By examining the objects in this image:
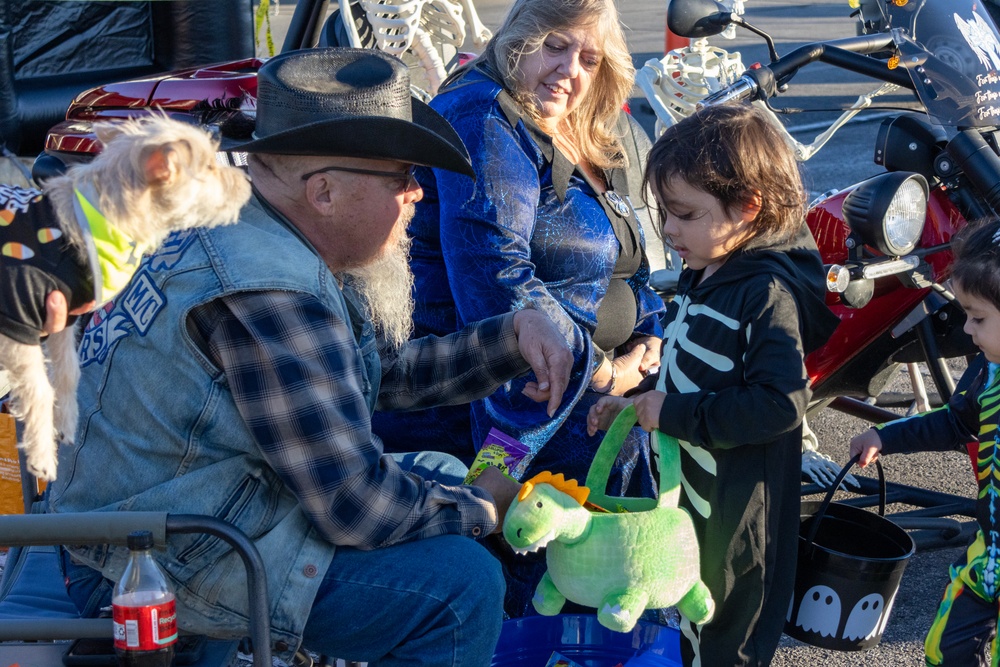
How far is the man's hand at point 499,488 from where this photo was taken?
2.23 m

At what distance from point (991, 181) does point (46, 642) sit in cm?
246

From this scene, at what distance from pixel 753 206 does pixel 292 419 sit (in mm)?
1018

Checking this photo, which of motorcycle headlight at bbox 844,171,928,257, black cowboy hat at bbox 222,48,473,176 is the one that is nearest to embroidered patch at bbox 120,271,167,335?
black cowboy hat at bbox 222,48,473,176

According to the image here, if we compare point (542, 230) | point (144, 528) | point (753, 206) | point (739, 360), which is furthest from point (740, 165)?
point (144, 528)

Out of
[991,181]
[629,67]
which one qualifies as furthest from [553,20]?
[991,181]

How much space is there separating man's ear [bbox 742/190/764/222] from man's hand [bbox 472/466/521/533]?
2.39 ft

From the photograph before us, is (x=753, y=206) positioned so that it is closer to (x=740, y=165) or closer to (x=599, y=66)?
(x=740, y=165)

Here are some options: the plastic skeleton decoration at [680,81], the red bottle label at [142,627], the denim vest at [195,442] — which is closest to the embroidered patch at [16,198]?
the denim vest at [195,442]

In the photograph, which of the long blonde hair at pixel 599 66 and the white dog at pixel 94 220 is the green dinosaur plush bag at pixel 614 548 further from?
the long blonde hair at pixel 599 66

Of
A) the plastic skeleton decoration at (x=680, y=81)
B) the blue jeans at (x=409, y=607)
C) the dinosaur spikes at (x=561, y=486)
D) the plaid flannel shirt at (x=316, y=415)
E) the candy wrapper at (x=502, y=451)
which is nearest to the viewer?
the plaid flannel shirt at (x=316, y=415)

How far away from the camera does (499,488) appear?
2250 millimetres

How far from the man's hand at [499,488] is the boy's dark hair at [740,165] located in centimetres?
69

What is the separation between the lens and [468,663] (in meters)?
1.95

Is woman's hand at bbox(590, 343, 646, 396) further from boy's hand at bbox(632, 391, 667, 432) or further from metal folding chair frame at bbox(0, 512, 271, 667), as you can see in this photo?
metal folding chair frame at bbox(0, 512, 271, 667)
